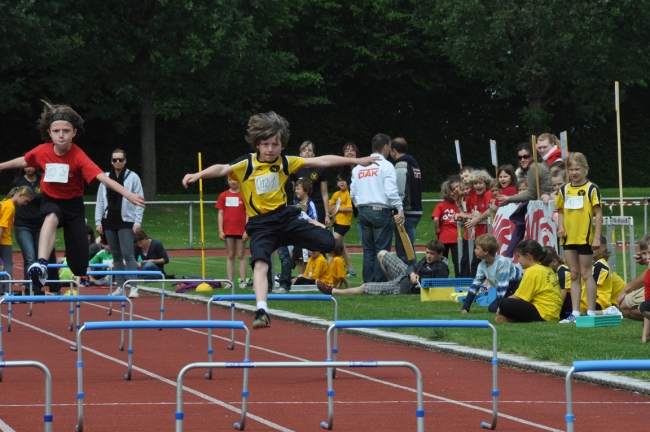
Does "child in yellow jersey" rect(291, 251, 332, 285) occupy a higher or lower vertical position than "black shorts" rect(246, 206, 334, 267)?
lower

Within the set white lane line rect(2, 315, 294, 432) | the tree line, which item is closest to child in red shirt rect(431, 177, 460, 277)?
white lane line rect(2, 315, 294, 432)

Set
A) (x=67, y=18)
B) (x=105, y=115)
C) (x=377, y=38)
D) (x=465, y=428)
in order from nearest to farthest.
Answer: (x=465, y=428) < (x=67, y=18) < (x=105, y=115) < (x=377, y=38)

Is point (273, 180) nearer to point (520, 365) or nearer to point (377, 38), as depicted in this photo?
point (520, 365)

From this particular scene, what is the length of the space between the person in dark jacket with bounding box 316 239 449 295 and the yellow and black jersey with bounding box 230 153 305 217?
6653 mm

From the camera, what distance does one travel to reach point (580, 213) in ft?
37.6

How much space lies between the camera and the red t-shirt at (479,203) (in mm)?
15914

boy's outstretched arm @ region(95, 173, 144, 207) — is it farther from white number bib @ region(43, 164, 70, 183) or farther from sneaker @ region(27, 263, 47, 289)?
sneaker @ region(27, 263, 47, 289)

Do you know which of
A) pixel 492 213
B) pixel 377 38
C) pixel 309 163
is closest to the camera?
pixel 309 163

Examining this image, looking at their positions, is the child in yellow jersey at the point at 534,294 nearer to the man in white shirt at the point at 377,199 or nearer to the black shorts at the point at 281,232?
the man in white shirt at the point at 377,199

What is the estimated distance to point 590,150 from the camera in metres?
50.3

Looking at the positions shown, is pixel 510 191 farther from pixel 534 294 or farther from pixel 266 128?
pixel 266 128

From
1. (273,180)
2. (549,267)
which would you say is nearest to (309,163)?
(273,180)

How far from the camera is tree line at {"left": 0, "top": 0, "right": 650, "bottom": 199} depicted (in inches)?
1512

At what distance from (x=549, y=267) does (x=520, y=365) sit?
9.27 feet
